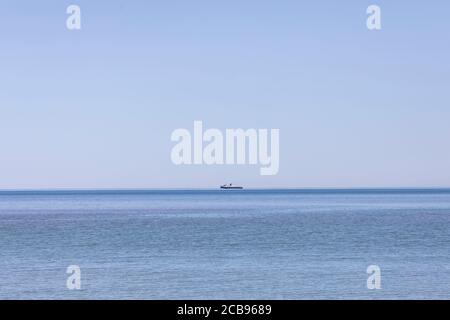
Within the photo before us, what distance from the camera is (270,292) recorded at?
29.8 m

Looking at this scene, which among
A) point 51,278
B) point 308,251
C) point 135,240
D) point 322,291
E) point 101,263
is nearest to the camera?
point 322,291

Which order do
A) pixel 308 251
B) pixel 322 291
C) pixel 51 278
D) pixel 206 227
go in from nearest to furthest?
pixel 322 291 < pixel 51 278 < pixel 308 251 < pixel 206 227

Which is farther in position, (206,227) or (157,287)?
(206,227)

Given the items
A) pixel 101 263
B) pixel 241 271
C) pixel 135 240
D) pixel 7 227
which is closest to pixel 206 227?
pixel 135 240

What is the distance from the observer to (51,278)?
34.5 metres

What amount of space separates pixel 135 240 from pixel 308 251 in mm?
15879
